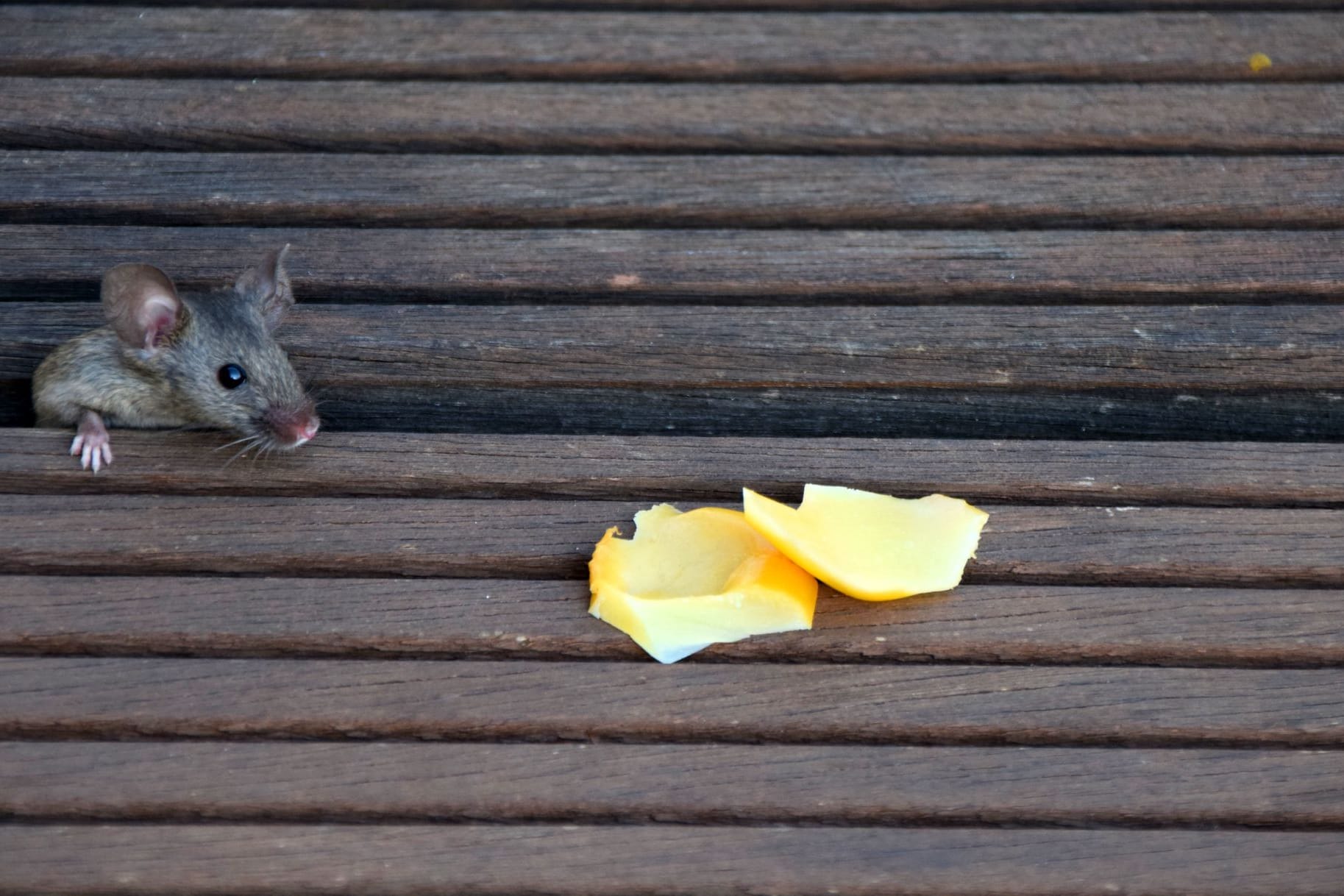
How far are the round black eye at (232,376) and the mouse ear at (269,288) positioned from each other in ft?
0.41

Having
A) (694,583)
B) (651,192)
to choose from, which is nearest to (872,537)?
(694,583)

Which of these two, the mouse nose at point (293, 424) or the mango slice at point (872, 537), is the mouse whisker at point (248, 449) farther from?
the mango slice at point (872, 537)

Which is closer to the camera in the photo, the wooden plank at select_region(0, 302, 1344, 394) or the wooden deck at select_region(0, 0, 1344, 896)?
the wooden deck at select_region(0, 0, 1344, 896)

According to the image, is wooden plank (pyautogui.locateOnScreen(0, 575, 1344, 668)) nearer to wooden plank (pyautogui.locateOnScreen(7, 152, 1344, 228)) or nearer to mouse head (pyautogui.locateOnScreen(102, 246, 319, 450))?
mouse head (pyautogui.locateOnScreen(102, 246, 319, 450))

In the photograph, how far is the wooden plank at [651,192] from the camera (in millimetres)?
3270

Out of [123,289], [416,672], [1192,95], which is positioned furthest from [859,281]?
[123,289]

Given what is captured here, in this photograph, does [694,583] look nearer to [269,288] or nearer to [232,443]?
[232,443]

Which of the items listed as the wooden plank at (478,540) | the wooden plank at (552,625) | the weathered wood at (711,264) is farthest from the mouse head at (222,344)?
the wooden plank at (552,625)

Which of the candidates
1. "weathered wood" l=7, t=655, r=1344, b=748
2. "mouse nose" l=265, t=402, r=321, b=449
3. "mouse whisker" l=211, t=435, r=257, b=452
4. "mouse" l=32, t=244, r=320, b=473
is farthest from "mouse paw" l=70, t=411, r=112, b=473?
"weathered wood" l=7, t=655, r=1344, b=748

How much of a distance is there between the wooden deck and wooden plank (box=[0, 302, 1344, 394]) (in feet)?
0.04

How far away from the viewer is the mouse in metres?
2.88

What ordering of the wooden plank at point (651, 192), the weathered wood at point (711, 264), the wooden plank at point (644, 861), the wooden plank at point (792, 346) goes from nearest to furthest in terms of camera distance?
the wooden plank at point (644, 861), the wooden plank at point (792, 346), the weathered wood at point (711, 264), the wooden plank at point (651, 192)

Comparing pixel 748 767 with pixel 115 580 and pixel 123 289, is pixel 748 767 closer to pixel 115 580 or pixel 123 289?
pixel 115 580

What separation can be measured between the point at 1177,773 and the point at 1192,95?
1953 millimetres
